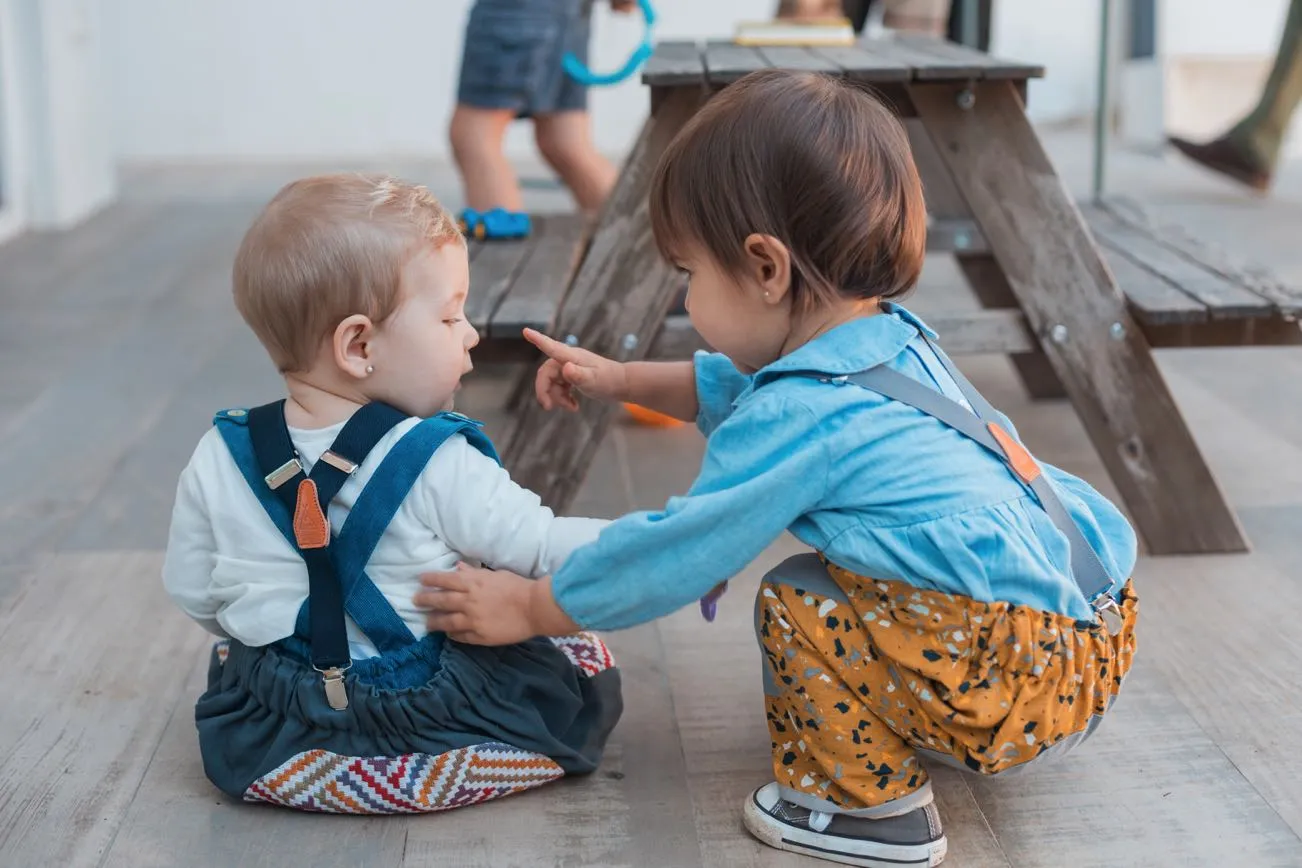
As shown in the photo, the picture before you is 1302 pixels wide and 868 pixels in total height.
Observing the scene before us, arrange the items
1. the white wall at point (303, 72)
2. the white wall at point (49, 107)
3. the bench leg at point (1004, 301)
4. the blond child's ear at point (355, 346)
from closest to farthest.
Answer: the blond child's ear at point (355, 346), the bench leg at point (1004, 301), the white wall at point (49, 107), the white wall at point (303, 72)

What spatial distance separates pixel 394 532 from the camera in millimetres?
1553

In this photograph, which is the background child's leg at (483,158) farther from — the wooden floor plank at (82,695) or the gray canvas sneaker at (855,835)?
the gray canvas sneaker at (855,835)

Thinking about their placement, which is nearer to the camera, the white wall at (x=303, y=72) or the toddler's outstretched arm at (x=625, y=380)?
the toddler's outstretched arm at (x=625, y=380)

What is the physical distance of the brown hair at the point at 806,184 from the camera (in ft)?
4.71

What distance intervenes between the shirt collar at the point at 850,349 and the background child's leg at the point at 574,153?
1.95 meters

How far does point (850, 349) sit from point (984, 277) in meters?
1.58

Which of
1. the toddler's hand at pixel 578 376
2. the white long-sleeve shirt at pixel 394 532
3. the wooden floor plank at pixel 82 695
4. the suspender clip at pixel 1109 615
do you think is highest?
the toddler's hand at pixel 578 376

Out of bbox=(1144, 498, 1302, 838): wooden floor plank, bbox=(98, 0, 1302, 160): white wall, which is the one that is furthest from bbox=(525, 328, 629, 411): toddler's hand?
bbox=(98, 0, 1302, 160): white wall

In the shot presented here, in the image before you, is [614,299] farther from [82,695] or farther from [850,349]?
[82,695]

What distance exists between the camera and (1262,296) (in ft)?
7.15

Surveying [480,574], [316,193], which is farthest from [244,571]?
[316,193]

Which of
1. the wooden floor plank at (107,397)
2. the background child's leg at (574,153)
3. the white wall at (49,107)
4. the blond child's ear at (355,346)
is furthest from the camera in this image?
the white wall at (49,107)

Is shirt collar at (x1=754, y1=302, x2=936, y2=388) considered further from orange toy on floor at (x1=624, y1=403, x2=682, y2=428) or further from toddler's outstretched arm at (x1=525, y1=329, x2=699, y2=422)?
orange toy on floor at (x1=624, y1=403, x2=682, y2=428)

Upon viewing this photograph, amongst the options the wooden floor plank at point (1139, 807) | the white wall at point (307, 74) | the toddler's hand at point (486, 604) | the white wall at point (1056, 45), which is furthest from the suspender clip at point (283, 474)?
the white wall at point (1056, 45)
